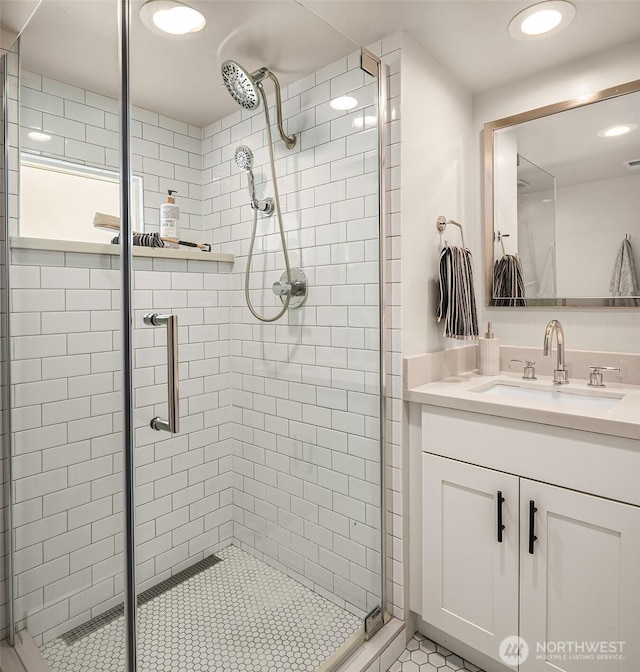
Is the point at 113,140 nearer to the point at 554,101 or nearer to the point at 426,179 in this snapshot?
the point at 426,179

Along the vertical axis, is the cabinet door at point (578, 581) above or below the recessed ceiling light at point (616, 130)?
below

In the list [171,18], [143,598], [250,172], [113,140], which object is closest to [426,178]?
[250,172]

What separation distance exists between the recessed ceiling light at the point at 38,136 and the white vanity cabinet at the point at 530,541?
A: 142 centimetres

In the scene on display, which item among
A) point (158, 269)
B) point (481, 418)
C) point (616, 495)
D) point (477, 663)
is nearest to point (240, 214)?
point (158, 269)

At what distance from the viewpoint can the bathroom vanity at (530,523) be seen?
1283 millimetres

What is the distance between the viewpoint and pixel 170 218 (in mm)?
1190

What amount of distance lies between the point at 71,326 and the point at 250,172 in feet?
2.16

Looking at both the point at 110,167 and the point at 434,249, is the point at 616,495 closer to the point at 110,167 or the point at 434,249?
the point at 434,249

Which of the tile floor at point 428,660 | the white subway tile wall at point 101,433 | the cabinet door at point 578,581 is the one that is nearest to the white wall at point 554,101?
the cabinet door at point 578,581

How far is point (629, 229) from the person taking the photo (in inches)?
69.9

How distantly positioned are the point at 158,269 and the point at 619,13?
1776mm

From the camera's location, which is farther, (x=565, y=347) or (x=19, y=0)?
(x=565, y=347)

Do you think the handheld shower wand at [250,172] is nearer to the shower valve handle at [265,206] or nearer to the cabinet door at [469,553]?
the shower valve handle at [265,206]

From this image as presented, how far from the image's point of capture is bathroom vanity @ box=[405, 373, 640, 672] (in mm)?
1283
